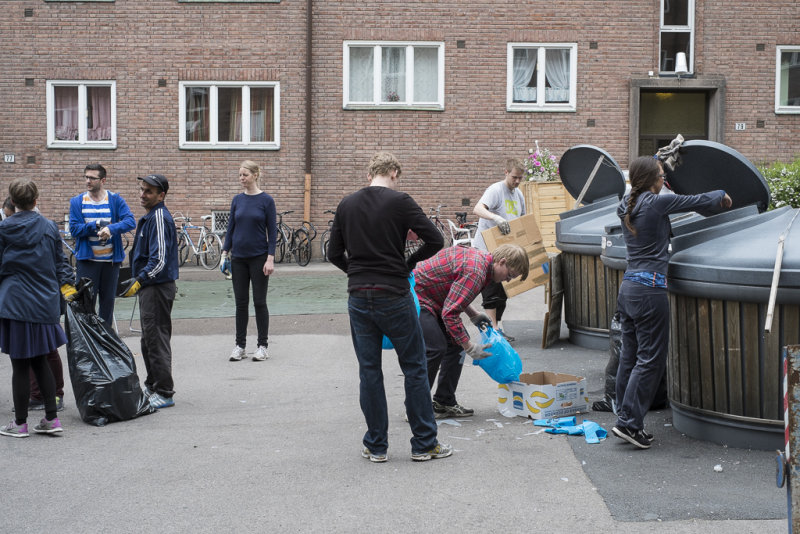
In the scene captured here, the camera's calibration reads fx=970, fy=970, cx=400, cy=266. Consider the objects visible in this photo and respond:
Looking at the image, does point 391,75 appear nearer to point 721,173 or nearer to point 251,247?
point 251,247

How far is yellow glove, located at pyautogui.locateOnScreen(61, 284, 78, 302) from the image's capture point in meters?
6.75

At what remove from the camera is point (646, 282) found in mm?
5680

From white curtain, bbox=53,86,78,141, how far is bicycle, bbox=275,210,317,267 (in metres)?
4.84

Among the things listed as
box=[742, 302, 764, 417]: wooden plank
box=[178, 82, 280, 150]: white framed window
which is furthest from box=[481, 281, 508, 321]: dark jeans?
box=[178, 82, 280, 150]: white framed window

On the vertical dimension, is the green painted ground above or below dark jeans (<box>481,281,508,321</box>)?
below

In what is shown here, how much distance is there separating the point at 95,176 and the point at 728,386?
5306 mm

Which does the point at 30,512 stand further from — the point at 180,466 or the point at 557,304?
the point at 557,304

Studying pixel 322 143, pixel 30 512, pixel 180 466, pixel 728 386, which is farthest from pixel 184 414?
pixel 322 143

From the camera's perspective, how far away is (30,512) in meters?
4.76

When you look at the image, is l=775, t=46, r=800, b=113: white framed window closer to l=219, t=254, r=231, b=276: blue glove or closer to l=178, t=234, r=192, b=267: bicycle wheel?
l=178, t=234, r=192, b=267: bicycle wheel

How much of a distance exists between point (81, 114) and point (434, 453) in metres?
16.5

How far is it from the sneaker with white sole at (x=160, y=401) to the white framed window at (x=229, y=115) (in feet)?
43.5

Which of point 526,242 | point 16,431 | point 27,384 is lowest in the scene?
point 16,431

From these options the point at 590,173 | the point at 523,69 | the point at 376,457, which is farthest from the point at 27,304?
the point at 523,69
